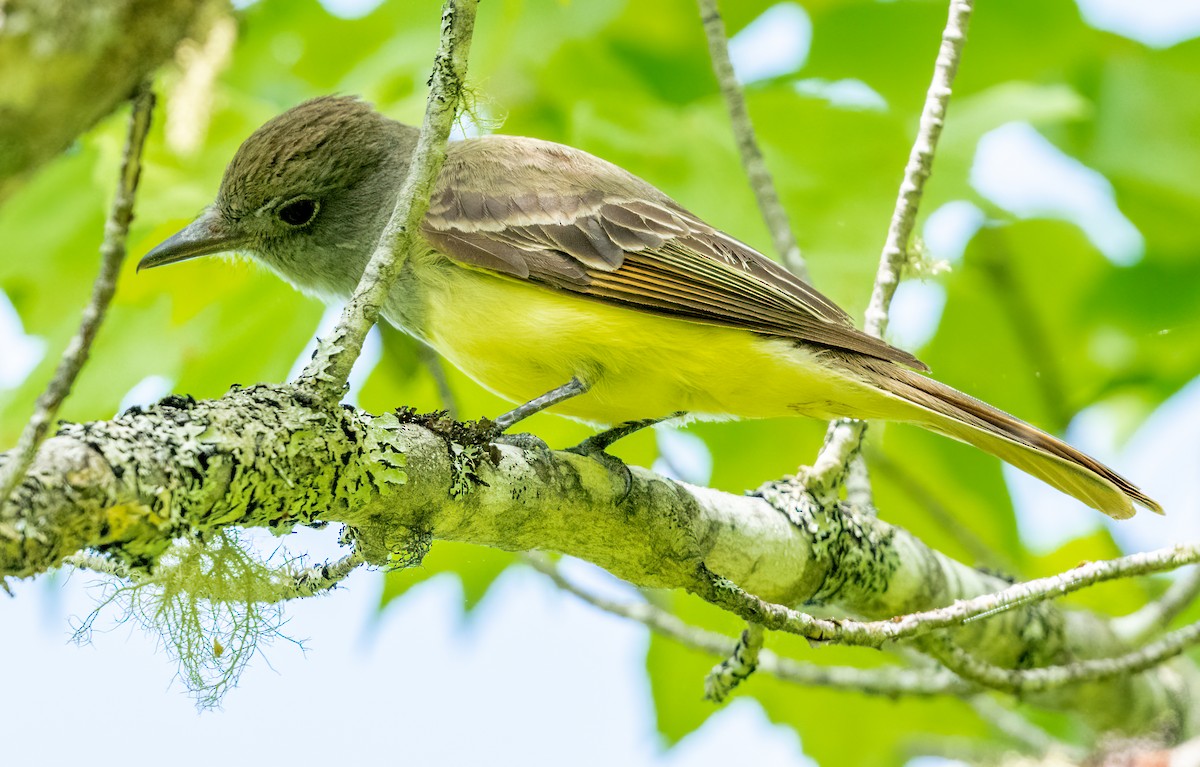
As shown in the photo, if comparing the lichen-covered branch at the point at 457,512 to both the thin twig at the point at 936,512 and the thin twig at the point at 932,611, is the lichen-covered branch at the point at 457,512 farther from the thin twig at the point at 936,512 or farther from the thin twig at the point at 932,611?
the thin twig at the point at 936,512

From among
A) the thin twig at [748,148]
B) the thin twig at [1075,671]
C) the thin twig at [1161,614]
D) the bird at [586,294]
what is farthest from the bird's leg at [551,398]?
the thin twig at [1161,614]

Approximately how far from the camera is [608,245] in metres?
4.50

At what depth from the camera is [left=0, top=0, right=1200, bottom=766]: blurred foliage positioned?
4863 millimetres

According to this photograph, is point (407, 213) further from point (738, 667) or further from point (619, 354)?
point (738, 667)

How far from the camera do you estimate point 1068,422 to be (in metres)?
6.29

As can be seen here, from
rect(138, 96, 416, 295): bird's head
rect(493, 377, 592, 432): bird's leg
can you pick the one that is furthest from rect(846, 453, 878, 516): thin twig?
rect(138, 96, 416, 295): bird's head

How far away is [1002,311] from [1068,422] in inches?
29.6

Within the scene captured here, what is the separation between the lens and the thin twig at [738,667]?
3951mm

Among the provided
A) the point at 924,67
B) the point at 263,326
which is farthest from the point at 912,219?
the point at 263,326

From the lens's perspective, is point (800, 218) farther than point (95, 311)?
Yes

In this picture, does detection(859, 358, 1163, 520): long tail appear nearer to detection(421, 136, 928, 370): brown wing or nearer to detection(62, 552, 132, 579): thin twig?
detection(421, 136, 928, 370): brown wing

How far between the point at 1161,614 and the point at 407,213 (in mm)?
4591

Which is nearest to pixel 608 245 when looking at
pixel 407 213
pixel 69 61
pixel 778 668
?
pixel 407 213

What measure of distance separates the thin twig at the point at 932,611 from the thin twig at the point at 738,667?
456 millimetres
